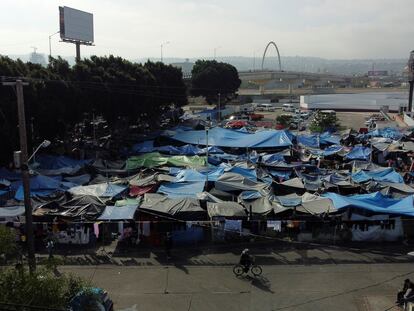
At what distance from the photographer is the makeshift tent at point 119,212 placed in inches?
798

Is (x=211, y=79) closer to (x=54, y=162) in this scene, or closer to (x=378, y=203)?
(x=54, y=162)

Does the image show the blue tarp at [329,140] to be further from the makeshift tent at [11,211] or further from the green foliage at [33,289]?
the green foliage at [33,289]

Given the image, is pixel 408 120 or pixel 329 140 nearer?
pixel 329 140

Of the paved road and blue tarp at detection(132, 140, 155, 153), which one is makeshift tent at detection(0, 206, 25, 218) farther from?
blue tarp at detection(132, 140, 155, 153)

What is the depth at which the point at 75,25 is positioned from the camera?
7875cm

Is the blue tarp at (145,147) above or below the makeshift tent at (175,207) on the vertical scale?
above

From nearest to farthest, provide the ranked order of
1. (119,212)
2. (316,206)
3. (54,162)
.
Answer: (119,212)
(316,206)
(54,162)

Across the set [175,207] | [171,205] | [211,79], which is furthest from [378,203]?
[211,79]

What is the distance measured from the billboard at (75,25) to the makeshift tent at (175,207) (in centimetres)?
6256

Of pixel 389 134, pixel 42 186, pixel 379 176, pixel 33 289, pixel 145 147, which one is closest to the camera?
pixel 33 289

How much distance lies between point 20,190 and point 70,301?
1637 centimetres

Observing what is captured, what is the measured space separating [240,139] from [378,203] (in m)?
21.5

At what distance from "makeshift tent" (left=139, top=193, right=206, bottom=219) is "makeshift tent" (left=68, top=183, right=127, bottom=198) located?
9.17ft

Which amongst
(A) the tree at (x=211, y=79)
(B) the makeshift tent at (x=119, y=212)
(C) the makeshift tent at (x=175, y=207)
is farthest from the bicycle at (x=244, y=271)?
(A) the tree at (x=211, y=79)
